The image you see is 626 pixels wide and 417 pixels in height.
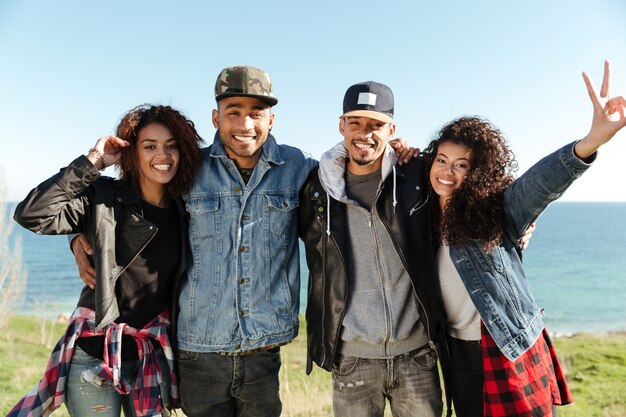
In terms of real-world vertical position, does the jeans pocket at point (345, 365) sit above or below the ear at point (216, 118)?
below

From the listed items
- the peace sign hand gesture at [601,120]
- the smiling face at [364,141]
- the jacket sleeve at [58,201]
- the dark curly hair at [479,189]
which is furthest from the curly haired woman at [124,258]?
the peace sign hand gesture at [601,120]

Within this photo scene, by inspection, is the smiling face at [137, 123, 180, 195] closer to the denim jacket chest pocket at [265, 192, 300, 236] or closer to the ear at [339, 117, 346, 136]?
the denim jacket chest pocket at [265, 192, 300, 236]

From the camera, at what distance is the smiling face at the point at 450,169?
3.26m

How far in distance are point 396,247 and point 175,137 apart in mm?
1831

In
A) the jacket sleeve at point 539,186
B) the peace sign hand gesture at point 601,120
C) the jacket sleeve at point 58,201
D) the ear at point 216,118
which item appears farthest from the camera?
the ear at point 216,118

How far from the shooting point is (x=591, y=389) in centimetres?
928

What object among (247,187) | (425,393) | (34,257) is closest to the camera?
(425,393)

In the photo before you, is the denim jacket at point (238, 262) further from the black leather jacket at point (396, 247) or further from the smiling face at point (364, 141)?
the smiling face at point (364, 141)

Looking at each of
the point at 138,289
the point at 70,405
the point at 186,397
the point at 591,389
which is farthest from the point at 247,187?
the point at 591,389

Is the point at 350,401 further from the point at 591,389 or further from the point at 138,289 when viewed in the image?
the point at 591,389

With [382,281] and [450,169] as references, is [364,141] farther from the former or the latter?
[382,281]

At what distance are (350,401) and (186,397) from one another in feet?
3.95

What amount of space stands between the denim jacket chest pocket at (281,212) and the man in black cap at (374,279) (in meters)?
0.24

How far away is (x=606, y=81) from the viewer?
2758mm
